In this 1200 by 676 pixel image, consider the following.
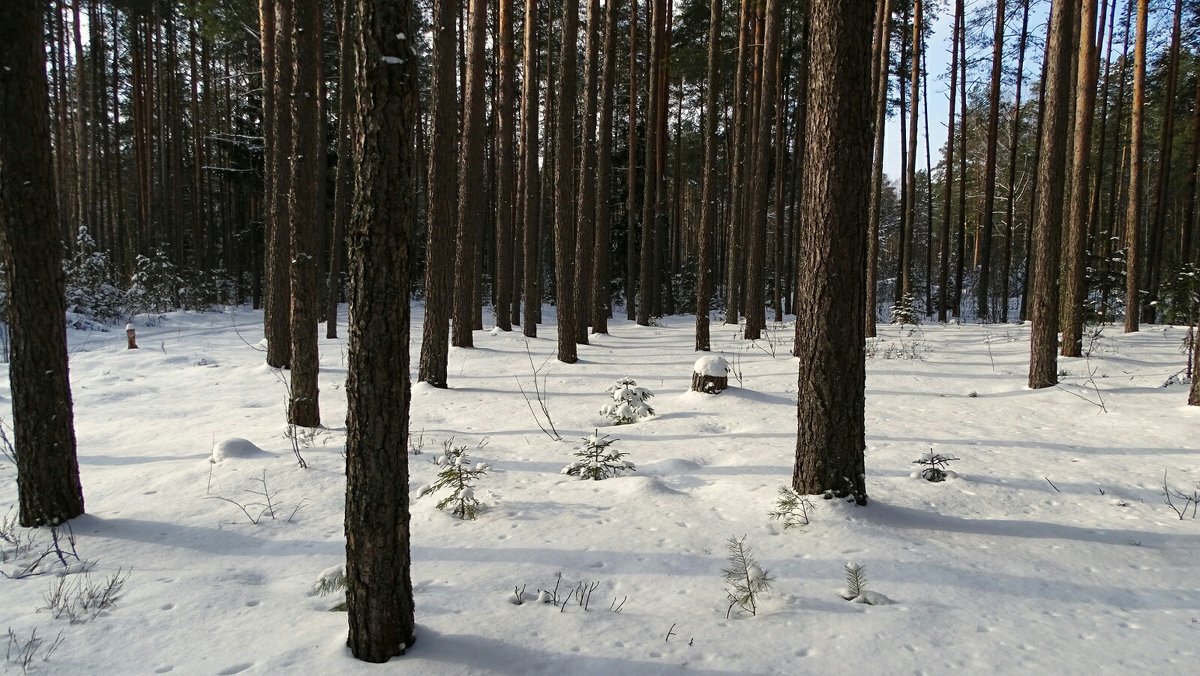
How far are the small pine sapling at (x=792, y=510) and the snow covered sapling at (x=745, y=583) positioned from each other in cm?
65

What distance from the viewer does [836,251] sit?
4137mm

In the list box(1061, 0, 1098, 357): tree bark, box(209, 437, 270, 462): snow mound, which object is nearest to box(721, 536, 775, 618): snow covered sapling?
box(209, 437, 270, 462): snow mound

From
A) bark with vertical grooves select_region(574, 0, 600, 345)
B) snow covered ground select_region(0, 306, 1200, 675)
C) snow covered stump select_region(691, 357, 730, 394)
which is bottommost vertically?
snow covered ground select_region(0, 306, 1200, 675)

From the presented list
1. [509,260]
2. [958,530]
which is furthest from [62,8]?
[958,530]

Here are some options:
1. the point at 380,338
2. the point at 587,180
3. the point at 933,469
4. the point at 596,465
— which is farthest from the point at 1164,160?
the point at 380,338

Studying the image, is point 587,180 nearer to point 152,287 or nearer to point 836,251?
point 836,251

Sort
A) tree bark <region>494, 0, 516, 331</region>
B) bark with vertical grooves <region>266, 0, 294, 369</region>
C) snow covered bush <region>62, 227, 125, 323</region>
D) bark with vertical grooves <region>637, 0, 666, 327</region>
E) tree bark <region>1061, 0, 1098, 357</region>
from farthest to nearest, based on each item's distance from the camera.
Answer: bark with vertical grooves <region>637, 0, 666, 327</region>, snow covered bush <region>62, 227, 125, 323</region>, tree bark <region>494, 0, 516, 331</region>, tree bark <region>1061, 0, 1098, 357</region>, bark with vertical grooves <region>266, 0, 294, 369</region>

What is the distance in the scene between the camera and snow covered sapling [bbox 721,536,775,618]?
308cm

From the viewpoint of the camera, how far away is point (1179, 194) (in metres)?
30.1

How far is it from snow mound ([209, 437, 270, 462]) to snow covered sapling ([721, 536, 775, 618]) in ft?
14.9

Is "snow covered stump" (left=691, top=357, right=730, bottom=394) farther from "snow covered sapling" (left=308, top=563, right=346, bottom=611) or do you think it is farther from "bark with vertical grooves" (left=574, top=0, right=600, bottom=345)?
"snow covered sapling" (left=308, top=563, right=346, bottom=611)

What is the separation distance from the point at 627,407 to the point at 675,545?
328 centimetres

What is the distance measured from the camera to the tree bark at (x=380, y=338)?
7.81 feet

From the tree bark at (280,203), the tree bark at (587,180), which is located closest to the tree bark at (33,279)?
the tree bark at (280,203)
